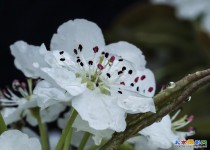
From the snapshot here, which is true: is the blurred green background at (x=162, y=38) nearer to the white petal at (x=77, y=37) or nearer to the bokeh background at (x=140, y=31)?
the bokeh background at (x=140, y=31)

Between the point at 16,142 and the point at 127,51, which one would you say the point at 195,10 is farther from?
the point at 16,142

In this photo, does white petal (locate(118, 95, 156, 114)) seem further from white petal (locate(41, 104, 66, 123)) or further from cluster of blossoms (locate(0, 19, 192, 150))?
white petal (locate(41, 104, 66, 123))

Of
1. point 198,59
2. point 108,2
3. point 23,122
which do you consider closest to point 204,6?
point 198,59

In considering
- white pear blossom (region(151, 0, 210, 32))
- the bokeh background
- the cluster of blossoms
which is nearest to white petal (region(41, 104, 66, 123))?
the cluster of blossoms

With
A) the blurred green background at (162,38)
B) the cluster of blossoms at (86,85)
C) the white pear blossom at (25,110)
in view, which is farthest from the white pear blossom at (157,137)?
the blurred green background at (162,38)

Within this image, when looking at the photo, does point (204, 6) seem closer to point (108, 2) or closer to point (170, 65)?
point (170, 65)

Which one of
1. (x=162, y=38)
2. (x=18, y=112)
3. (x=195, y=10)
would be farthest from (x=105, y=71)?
(x=162, y=38)
